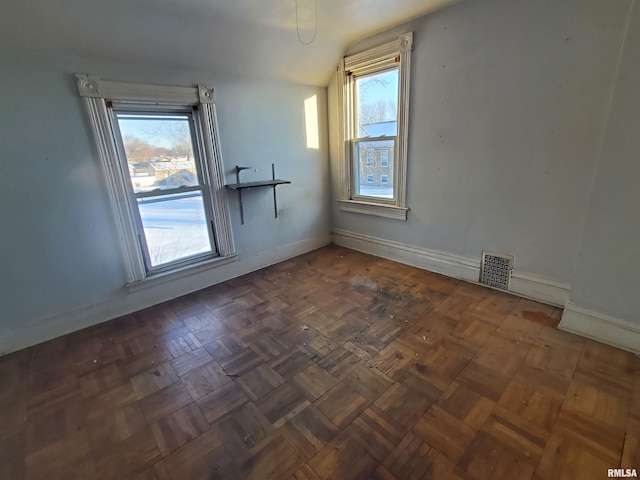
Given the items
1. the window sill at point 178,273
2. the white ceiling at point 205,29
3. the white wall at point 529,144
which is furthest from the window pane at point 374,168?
the window sill at point 178,273

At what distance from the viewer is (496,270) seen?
8.72 feet

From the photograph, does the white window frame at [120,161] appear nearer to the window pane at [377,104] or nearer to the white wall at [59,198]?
the white wall at [59,198]

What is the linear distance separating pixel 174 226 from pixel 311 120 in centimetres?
197

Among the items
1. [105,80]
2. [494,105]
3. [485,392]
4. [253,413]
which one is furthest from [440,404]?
[105,80]

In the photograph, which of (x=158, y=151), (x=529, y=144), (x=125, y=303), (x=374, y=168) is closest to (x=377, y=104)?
(x=374, y=168)

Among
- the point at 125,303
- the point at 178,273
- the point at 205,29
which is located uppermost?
the point at 205,29

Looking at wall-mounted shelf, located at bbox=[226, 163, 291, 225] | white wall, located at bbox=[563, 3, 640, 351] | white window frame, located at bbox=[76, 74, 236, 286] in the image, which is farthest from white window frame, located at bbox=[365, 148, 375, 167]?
white wall, located at bbox=[563, 3, 640, 351]

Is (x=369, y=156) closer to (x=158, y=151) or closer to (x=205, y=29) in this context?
(x=205, y=29)

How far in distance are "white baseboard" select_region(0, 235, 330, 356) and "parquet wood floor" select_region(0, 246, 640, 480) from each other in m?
0.09

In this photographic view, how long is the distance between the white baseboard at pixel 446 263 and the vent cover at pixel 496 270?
0.05 meters

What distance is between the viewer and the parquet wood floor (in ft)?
4.26

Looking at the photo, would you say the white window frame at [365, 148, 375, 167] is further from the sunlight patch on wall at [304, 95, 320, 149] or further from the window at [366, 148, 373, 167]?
the sunlight patch on wall at [304, 95, 320, 149]

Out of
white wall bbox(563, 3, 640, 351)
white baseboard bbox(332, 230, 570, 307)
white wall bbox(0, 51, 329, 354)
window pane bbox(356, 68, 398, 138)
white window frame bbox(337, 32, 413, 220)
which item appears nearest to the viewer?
white wall bbox(563, 3, 640, 351)

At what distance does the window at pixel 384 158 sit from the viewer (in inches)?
130
